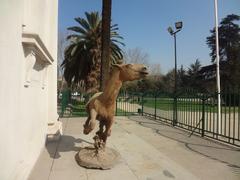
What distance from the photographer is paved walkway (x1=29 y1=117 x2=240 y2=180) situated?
5.78 metres

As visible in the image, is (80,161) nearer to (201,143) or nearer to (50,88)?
(50,88)

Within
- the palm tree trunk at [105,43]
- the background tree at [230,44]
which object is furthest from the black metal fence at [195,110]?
the background tree at [230,44]

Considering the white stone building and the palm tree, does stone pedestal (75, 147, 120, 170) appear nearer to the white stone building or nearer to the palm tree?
the white stone building

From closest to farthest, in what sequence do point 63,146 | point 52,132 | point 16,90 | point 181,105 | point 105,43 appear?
point 16,90, point 63,146, point 52,132, point 105,43, point 181,105

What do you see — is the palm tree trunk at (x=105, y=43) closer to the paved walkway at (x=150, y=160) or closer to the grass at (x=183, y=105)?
the paved walkway at (x=150, y=160)

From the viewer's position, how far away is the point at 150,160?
6965 mm

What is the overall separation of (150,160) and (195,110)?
6.49 meters

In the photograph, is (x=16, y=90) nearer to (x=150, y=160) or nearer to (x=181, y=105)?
(x=150, y=160)

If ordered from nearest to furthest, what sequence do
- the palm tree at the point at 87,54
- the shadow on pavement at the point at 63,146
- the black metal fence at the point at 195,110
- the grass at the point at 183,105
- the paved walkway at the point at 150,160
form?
1. the paved walkway at the point at 150,160
2. the shadow on pavement at the point at 63,146
3. the black metal fence at the point at 195,110
4. the grass at the point at 183,105
5. the palm tree at the point at 87,54

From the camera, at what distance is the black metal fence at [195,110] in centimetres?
974

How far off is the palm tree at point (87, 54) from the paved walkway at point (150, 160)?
16.9 metres

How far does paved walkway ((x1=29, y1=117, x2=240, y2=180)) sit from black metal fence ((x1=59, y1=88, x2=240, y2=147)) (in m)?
0.95

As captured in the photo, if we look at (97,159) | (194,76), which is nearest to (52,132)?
(97,159)

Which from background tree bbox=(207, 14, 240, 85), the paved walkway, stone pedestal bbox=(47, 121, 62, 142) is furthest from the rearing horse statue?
background tree bbox=(207, 14, 240, 85)
